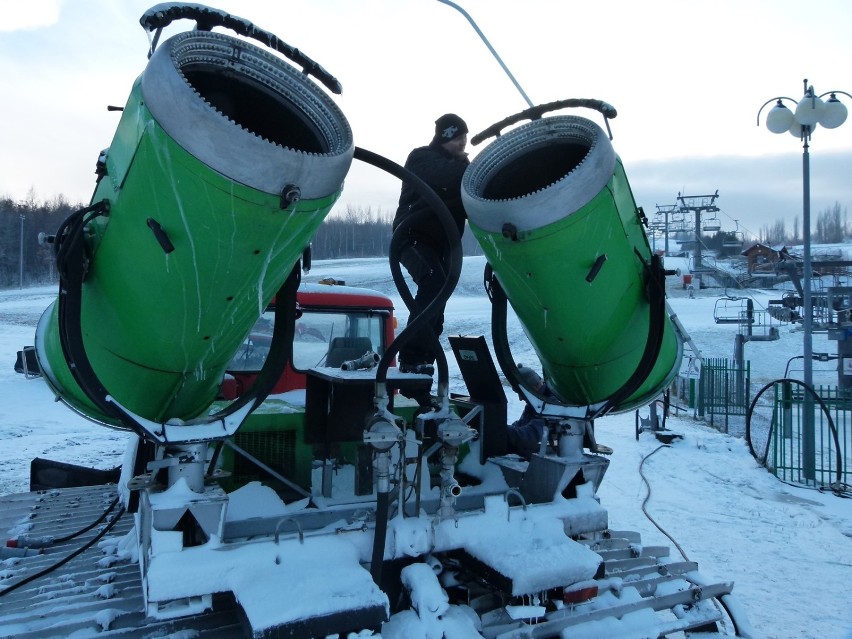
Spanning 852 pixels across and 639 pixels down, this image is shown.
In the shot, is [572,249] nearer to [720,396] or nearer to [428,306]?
[428,306]

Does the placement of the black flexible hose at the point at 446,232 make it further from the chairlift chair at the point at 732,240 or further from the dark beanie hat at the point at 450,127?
the chairlift chair at the point at 732,240

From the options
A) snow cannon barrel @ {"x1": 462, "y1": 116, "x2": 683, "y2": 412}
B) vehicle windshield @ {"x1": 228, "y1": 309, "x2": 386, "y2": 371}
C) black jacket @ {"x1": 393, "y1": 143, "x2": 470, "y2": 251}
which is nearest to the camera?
snow cannon barrel @ {"x1": 462, "y1": 116, "x2": 683, "y2": 412}

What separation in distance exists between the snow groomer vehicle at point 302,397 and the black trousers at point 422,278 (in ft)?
1.04

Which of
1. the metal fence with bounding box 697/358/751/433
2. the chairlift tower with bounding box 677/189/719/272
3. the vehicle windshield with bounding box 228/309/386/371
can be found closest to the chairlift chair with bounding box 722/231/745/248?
the chairlift tower with bounding box 677/189/719/272

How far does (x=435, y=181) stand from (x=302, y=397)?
61.3 inches

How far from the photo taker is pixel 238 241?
217 cm

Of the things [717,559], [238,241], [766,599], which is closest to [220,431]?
[238,241]

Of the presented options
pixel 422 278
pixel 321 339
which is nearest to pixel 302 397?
pixel 422 278

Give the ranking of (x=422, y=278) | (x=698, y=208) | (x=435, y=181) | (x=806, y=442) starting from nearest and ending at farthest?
(x=435, y=181)
(x=422, y=278)
(x=806, y=442)
(x=698, y=208)

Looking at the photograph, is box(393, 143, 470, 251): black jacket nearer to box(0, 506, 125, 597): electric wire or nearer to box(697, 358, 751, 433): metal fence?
box(0, 506, 125, 597): electric wire

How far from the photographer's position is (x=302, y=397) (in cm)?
397

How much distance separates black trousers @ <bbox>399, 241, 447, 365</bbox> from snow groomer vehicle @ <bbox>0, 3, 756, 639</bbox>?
1.04 feet

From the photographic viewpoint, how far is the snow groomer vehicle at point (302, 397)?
2.12 metres

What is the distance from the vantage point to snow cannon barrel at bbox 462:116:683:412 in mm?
2691
